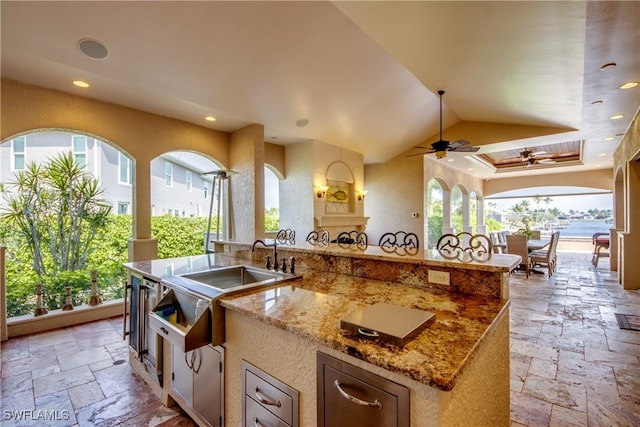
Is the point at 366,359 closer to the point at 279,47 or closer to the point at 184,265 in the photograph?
the point at 184,265

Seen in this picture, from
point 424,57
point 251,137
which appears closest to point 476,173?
point 424,57

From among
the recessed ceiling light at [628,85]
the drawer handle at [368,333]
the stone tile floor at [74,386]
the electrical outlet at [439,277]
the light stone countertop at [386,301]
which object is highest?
the recessed ceiling light at [628,85]

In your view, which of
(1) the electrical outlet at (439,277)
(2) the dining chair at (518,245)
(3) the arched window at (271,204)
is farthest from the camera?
(3) the arched window at (271,204)

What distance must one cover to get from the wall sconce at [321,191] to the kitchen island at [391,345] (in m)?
4.04

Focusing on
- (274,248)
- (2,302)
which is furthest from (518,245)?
(2,302)

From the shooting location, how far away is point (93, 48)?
281 centimetres

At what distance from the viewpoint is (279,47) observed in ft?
10.6

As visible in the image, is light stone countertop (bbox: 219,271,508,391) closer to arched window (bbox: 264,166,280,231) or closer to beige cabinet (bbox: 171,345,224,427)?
beige cabinet (bbox: 171,345,224,427)

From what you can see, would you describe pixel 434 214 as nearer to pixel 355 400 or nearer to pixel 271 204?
pixel 271 204

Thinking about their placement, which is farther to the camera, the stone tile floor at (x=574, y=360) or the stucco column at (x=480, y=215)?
the stucco column at (x=480, y=215)

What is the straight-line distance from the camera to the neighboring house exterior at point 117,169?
5094 mm

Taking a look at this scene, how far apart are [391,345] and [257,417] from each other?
89cm

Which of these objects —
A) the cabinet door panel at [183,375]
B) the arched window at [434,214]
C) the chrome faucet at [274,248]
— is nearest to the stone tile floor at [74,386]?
the cabinet door panel at [183,375]

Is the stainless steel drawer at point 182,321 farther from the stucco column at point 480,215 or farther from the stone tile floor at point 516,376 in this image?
the stucco column at point 480,215
